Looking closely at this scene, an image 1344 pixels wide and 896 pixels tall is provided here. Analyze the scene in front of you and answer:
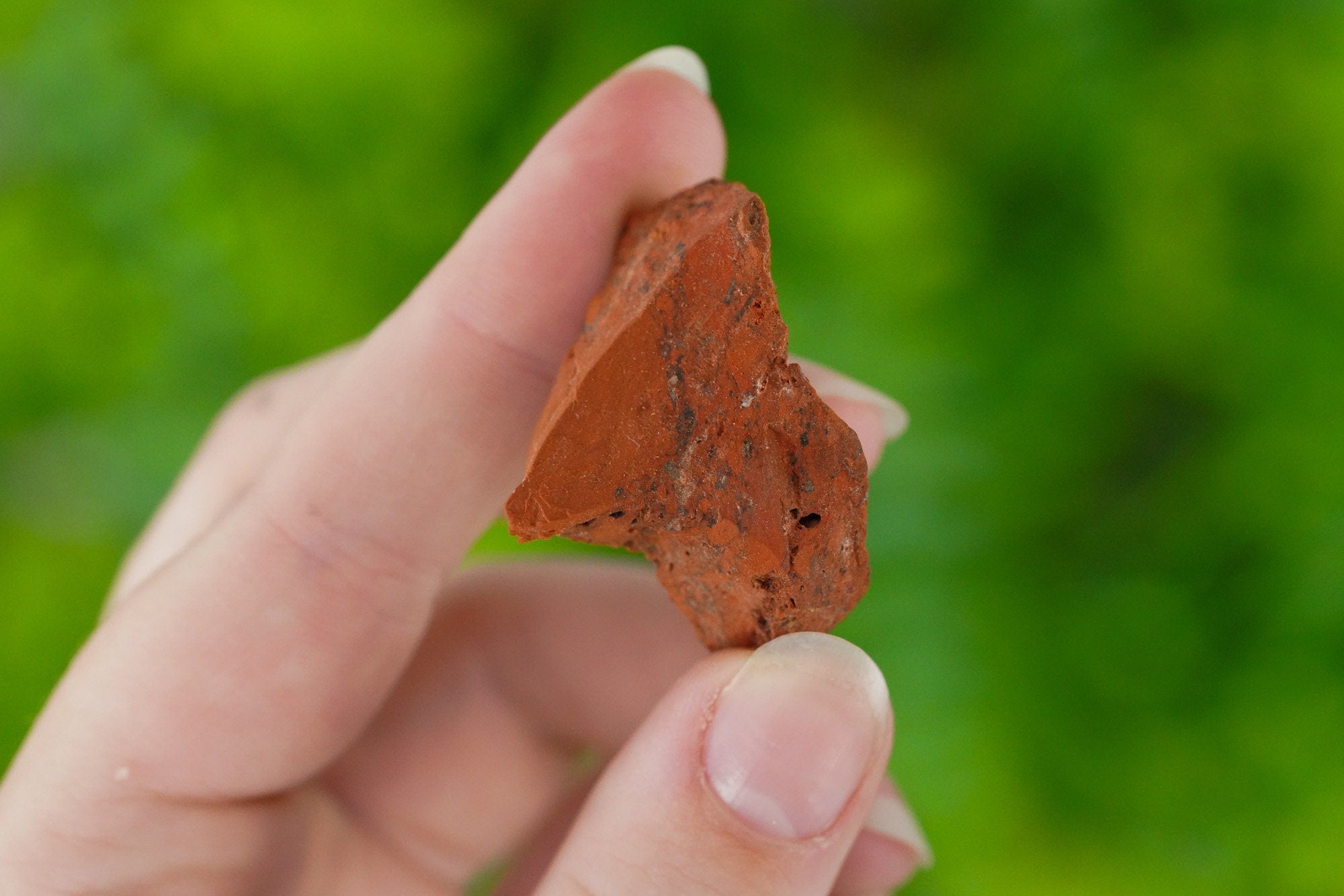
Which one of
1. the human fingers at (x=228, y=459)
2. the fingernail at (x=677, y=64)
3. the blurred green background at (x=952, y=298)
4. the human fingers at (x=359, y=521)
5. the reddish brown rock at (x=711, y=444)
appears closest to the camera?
the reddish brown rock at (x=711, y=444)

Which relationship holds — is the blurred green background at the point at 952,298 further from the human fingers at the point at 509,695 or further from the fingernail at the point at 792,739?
the fingernail at the point at 792,739

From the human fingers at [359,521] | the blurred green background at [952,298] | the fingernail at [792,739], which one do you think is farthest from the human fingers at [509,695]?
the fingernail at [792,739]

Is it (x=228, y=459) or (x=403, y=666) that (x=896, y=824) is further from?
(x=228, y=459)

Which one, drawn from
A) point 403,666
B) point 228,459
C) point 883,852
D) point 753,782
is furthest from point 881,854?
point 228,459

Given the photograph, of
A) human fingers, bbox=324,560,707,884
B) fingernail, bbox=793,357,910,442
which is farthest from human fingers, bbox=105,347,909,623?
human fingers, bbox=324,560,707,884

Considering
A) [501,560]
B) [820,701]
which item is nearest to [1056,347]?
[501,560]

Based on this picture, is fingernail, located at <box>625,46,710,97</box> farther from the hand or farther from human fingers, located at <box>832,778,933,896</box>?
human fingers, located at <box>832,778,933,896</box>
